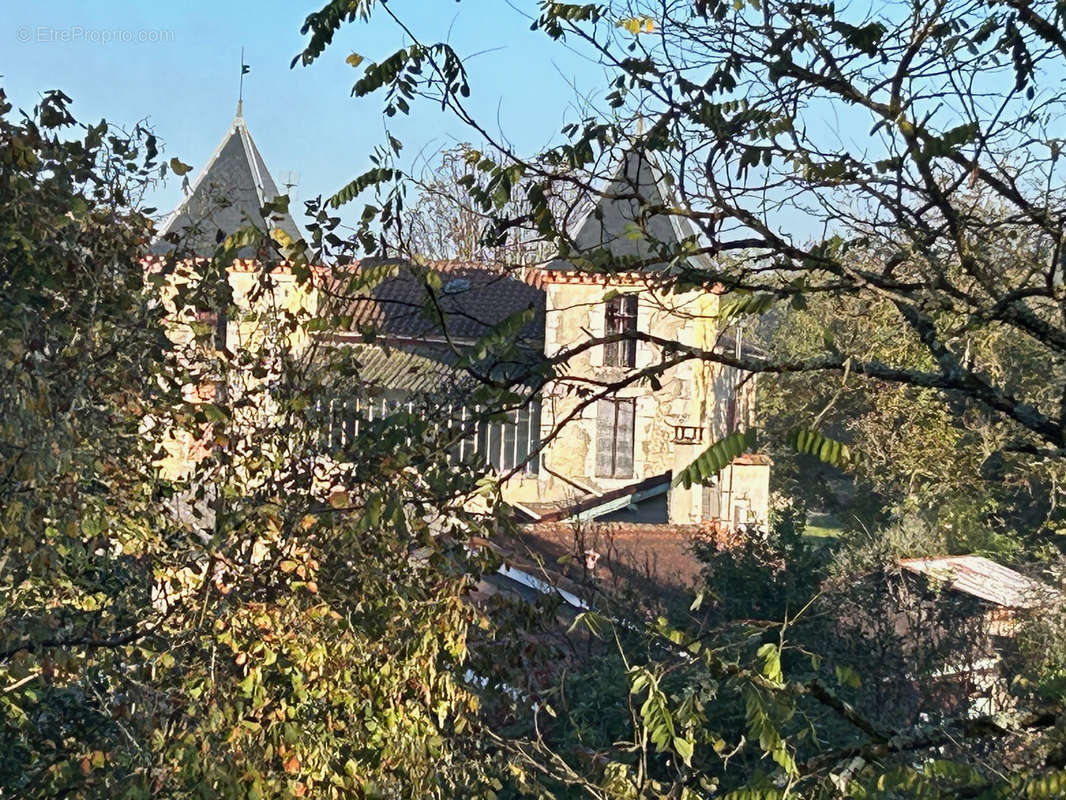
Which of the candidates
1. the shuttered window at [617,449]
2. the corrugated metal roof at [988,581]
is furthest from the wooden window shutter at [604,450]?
the corrugated metal roof at [988,581]

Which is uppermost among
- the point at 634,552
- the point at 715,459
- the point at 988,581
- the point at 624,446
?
the point at 715,459

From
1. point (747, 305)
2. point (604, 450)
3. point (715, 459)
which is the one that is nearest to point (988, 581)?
point (604, 450)

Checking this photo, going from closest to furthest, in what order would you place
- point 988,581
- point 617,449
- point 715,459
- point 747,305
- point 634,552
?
point 715,459
point 747,305
point 634,552
point 988,581
point 617,449

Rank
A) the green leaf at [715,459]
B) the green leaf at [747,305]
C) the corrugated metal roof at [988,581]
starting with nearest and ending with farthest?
the green leaf at [715,459], the green leaf at [747,305], the corrugated metal roof at [988,581]

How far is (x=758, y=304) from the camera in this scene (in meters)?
4.18

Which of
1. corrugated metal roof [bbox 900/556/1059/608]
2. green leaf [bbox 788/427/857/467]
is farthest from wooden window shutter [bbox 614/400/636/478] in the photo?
green leaf [bbox 788/427/857/467]

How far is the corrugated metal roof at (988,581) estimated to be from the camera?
40.8ft

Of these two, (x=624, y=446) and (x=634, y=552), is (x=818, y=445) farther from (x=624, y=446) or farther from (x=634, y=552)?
(x=624, y=446)

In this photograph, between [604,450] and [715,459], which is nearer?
[715,459]

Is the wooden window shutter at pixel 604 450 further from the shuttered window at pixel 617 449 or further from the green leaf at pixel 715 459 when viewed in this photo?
the green leaf at pixel 715 459

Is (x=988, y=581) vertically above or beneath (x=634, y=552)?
beneath

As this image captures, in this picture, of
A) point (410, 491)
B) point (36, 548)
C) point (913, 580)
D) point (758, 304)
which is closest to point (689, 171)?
point (758, 304)

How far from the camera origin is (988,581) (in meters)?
14.6

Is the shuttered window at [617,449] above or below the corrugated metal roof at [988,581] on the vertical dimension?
above
